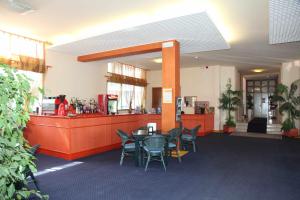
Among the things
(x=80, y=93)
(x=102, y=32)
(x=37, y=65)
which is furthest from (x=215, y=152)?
(x=37, y=65)

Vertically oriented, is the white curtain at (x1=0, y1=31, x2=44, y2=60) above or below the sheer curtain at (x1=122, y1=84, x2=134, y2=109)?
above

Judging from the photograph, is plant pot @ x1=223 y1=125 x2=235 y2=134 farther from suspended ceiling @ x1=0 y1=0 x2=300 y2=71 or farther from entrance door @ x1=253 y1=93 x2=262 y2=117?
entrance door @ x1=253 y1=93 x2=262 y2=117

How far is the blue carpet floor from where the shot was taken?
11.5 feet

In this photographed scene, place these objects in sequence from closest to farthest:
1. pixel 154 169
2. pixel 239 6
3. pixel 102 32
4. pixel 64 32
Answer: pixel 239 6 < pixel 154 169 < pixel 102 32 < pixel 64 32

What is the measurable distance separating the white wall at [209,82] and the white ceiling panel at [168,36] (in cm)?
485

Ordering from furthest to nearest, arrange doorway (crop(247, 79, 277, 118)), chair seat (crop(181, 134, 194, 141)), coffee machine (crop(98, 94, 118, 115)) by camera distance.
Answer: doorway (crop(247, 79, 277, 118)) → coffee machine (crop(98, 94, 118, 115)) → chair seat (crop(181, 134, 194, 141))

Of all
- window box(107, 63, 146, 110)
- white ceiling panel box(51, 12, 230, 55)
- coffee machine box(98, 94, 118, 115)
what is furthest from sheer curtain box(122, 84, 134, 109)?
white ceiling panel box(51, 12, 230, 55)

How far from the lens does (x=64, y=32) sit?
6.33 meters

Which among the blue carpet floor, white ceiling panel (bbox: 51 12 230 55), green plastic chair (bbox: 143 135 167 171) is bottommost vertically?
the blue carpet floor

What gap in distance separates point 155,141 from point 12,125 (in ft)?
10.6

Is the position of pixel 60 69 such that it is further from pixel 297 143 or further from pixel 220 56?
pixel 297 143

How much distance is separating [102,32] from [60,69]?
285cm

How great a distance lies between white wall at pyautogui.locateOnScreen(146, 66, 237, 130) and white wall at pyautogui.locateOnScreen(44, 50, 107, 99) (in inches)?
180

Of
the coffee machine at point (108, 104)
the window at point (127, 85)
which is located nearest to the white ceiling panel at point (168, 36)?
the coffee machine at point (108, 104)
